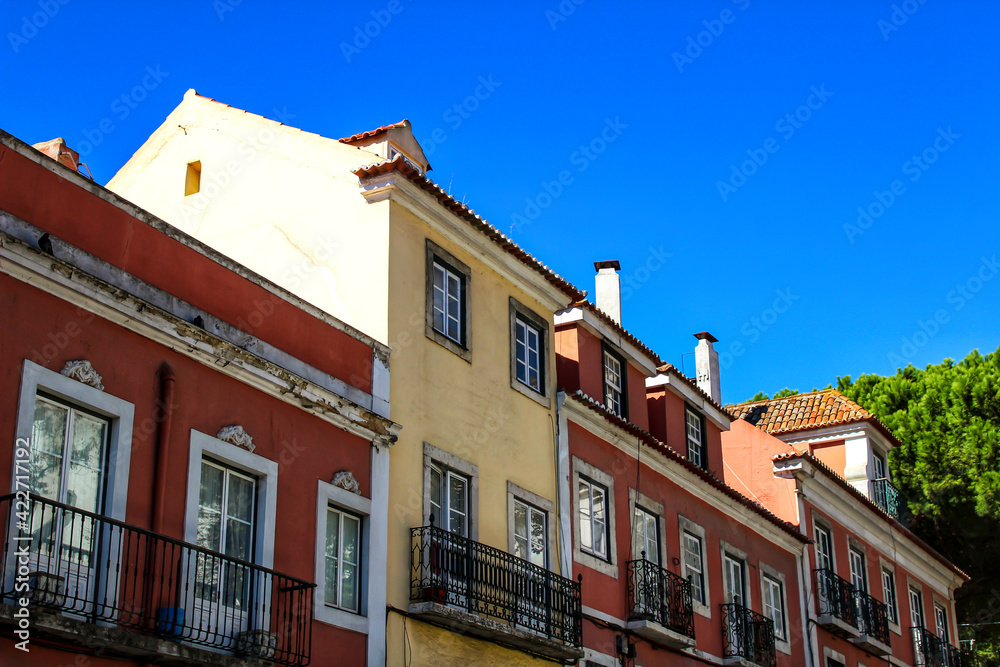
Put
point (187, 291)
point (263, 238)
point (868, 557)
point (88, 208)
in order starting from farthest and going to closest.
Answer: point (868, 557), point (263, 238), point (187, 291), point (88, 208)

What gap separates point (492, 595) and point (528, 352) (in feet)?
14.4

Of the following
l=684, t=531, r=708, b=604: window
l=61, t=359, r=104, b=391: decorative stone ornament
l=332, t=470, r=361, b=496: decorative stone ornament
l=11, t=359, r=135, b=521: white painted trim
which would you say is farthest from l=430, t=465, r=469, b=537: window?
l=684, t=531, r=708, b=604: window

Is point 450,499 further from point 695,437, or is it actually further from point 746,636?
point 695,437

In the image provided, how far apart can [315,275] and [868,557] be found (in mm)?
18055

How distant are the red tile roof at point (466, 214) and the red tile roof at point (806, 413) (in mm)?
13121

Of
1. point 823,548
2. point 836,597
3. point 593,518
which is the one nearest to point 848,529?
point 823,548

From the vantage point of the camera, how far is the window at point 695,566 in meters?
21.7

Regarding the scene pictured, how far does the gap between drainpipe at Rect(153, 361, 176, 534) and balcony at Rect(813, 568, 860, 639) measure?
57.7 feet

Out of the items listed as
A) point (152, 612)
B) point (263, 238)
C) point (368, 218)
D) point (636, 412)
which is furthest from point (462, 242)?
point (152, 612)

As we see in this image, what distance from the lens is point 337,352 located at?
14555 mm

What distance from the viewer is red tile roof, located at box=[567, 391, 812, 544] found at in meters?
19.2

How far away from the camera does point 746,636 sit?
2230 centimetres

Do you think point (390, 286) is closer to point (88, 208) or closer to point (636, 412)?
point (88, 208)

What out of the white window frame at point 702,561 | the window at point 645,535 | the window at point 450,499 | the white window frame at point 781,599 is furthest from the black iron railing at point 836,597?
the window at point 450,499
